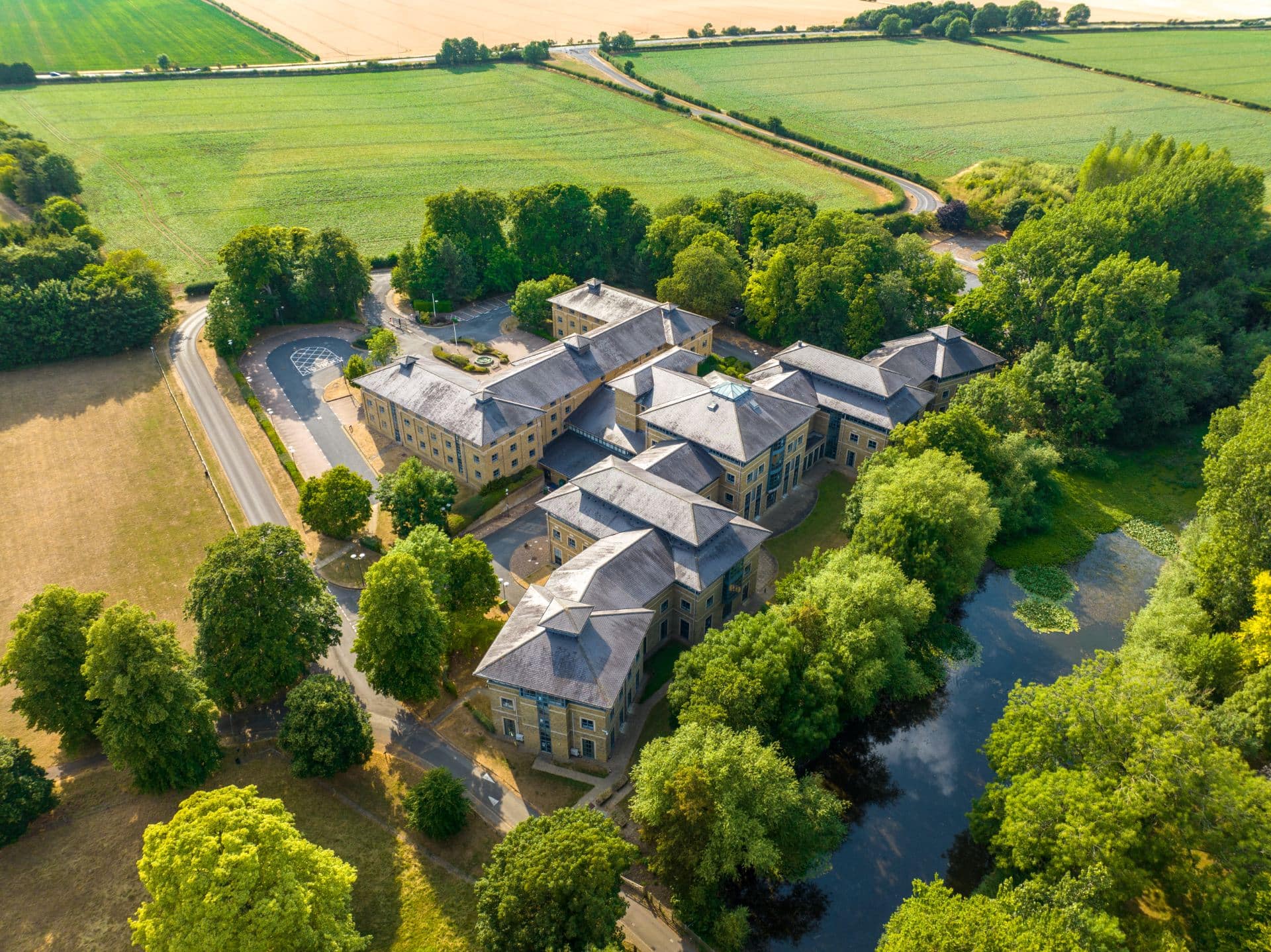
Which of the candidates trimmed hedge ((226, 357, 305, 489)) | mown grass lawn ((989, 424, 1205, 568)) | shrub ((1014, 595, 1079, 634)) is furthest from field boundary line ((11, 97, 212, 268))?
mown grass lawn ((989, 424, 1205, 568))

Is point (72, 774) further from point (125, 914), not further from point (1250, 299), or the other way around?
point (1250, 299)

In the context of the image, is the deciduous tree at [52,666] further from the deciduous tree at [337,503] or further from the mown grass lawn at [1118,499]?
the mown grass lawn at [1118,499]

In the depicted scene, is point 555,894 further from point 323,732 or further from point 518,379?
point 518,379

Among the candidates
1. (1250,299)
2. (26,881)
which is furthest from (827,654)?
(1250,299)

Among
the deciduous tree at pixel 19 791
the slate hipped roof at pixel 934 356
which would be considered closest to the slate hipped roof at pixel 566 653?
the deciduous tree at pixel 19 791

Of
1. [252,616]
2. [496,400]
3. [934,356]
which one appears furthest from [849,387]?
[252,616]

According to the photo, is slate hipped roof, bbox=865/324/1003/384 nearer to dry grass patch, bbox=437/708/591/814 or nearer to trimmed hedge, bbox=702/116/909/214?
dry grass patch, bbox=437/708/591/814
